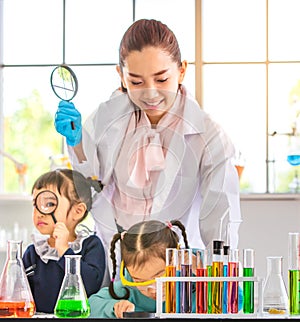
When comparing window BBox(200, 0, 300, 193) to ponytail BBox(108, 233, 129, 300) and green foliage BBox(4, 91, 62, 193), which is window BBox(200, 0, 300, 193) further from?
ponytail BBox(108, 233, 129, 300)

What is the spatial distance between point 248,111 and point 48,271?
6.37ft

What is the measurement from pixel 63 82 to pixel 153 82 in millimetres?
262

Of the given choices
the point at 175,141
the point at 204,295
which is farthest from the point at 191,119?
the point at 204,295

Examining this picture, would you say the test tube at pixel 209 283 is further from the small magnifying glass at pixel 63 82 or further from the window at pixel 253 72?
the window at pixel 253 72

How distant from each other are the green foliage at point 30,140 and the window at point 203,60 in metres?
0.01

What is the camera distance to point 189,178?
2174 millimetres

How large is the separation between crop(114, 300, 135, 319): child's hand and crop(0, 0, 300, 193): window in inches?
73.3

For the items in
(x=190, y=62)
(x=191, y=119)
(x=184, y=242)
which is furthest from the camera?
(x=190, y=62)

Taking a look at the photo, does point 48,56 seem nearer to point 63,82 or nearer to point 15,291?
point 63,82

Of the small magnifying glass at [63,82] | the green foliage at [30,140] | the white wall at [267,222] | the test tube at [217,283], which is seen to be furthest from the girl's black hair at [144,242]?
the green foliage at [30,140]

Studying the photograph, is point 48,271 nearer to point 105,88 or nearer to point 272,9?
point 105,88

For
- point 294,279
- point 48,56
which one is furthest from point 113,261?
point 48,56

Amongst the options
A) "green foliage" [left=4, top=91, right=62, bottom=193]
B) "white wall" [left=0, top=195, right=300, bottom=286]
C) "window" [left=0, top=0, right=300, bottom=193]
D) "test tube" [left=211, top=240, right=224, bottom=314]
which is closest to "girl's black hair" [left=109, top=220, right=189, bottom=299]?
"test tube" [left=211, top=240, right=224, bottom=314]

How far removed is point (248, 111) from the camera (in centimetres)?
385
